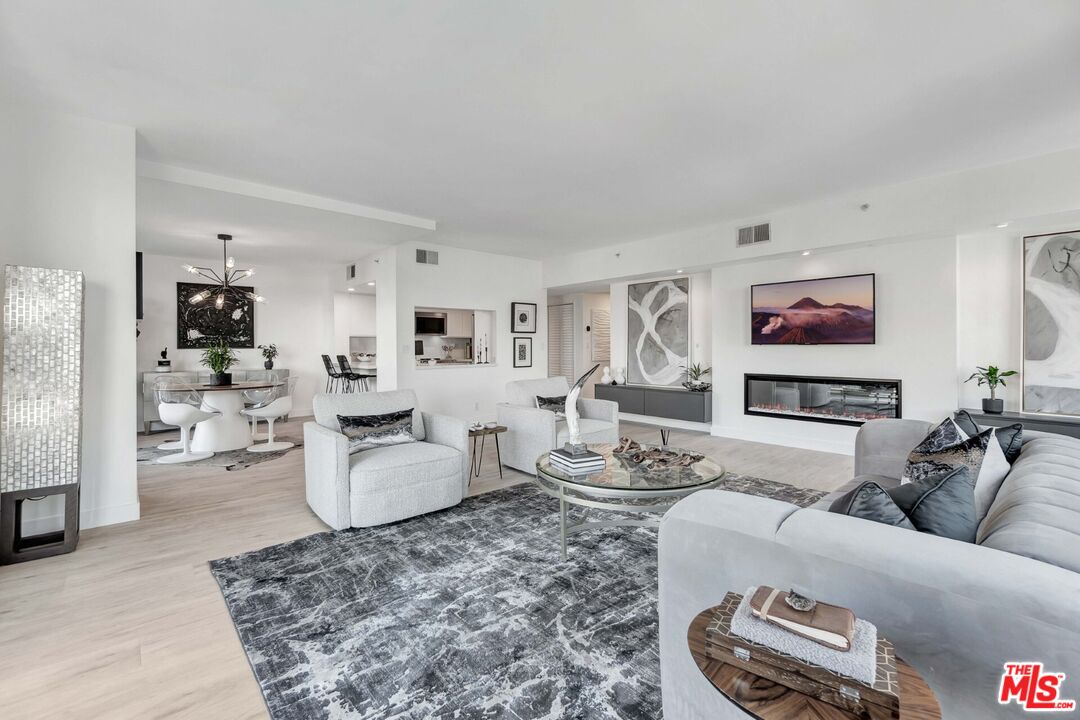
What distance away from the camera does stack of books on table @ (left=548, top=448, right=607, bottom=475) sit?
2.82 metres

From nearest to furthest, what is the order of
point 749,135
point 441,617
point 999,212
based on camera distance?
point 441,617 → point 749,135 → point 999,212

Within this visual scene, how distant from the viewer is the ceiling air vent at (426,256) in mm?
6730

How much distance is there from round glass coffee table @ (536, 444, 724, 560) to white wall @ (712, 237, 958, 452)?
334 cm

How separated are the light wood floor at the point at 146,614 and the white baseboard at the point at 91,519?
0.25ft

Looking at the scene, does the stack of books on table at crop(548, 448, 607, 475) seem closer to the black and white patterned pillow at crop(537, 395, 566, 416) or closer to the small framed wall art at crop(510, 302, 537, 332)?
the black and white patterned pillow at crop(537, 395, 566, 416)

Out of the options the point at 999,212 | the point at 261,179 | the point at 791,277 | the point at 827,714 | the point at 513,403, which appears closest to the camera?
the point at 827,714

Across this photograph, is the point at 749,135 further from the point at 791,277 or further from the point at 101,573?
the point at 101,573

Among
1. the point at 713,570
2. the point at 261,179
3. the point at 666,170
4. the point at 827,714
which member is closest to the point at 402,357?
the point at 261,179

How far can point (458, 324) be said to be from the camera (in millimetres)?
10047

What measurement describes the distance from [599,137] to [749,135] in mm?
1054

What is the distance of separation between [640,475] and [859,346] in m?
3.95

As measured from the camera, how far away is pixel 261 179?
4.33 meters

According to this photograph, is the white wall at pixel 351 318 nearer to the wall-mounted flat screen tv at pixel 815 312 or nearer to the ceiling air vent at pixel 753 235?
the ceiling air vent at pixel 753 235

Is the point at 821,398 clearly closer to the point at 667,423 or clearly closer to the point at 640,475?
the point at 667,423
